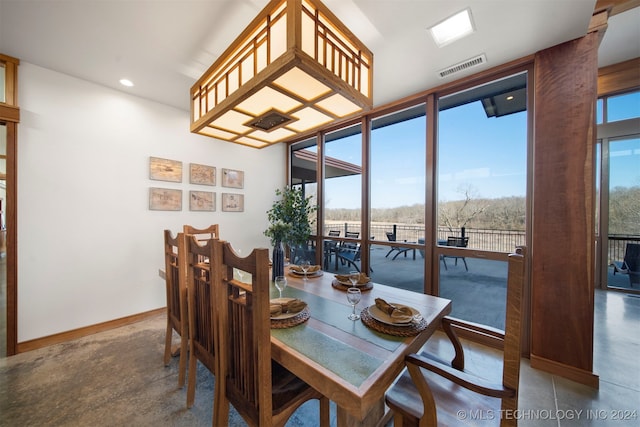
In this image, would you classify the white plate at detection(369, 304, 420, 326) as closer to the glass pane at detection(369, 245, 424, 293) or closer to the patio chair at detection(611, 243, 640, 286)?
the glass pane at detection(369, 245, 424, 293)

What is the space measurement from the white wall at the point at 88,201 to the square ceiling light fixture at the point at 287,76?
1.60 metres

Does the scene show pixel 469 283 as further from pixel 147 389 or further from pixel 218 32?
pixel 218 32

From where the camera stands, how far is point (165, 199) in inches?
126

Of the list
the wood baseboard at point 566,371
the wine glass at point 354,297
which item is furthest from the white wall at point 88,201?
the wood baseboard at point 566,371

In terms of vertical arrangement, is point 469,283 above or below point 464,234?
below

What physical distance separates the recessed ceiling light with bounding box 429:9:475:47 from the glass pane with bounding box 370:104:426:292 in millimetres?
1086

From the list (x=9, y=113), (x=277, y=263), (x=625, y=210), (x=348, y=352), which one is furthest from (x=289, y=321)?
(x=625, y=210)

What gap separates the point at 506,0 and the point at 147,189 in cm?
406

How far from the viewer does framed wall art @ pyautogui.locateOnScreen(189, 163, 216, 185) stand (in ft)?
11.3

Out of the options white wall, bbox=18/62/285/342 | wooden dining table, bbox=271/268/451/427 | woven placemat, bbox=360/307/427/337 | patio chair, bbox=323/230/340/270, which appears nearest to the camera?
wooden dining table, bbox=271/268/451/427

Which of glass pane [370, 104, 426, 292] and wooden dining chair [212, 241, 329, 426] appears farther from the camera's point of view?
glass pane [370, 104, 426, 292]

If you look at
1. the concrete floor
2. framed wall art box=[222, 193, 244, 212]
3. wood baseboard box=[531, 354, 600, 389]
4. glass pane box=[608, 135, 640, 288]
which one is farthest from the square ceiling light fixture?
glass pane box=[608, 135, 640, 288]

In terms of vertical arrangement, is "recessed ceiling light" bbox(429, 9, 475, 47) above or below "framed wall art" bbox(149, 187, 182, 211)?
above

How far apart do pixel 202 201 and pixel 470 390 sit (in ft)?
12.0
